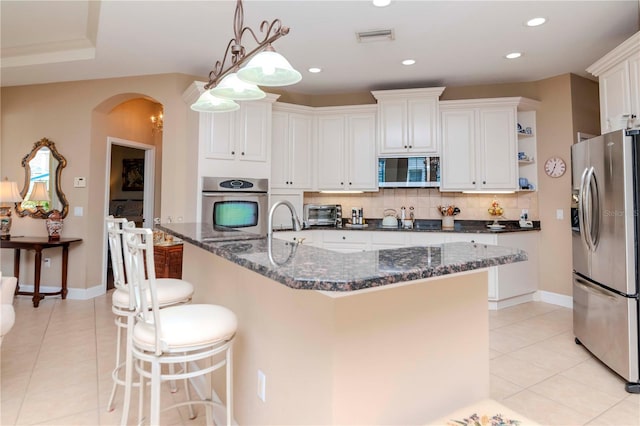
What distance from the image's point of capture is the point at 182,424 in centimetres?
196

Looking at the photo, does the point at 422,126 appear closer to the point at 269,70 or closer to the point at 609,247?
the point at 609,247

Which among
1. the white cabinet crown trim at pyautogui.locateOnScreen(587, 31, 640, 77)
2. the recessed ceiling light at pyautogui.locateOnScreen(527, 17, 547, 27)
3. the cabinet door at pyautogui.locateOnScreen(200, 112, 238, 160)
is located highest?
the recessed ceiling light at pyautogui.locateOnScreen(527, 17, 547, 27)

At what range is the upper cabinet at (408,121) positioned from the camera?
14.5 feet

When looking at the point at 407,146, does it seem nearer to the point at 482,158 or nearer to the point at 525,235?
the point at 482,158

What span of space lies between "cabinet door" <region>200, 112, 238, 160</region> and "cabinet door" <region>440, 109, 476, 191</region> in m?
2.61

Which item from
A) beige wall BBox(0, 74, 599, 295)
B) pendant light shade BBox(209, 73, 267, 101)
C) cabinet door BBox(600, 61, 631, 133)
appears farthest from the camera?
beige wall BBox(0, 74, 599, 295)

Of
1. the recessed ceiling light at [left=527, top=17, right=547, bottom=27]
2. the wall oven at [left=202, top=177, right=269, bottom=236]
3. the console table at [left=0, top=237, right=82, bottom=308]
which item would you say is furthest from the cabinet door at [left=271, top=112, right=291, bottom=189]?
the recessed ceiling light at [left=527, top=17, right=547, bottom=27]

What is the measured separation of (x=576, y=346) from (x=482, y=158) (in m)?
2.29

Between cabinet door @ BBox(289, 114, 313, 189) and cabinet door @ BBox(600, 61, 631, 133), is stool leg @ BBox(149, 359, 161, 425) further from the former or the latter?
cabinet door @ BBox(600, 61, 631, 133)

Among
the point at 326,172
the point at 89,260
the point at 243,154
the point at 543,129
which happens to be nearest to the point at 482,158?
the point at 543,129

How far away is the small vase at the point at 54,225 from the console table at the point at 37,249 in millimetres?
66

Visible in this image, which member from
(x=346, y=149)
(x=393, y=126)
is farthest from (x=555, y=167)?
(x=346, y=149)

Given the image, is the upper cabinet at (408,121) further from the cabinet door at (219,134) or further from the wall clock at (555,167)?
the cabinet door at (219,134)

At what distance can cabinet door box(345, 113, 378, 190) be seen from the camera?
466 cm
